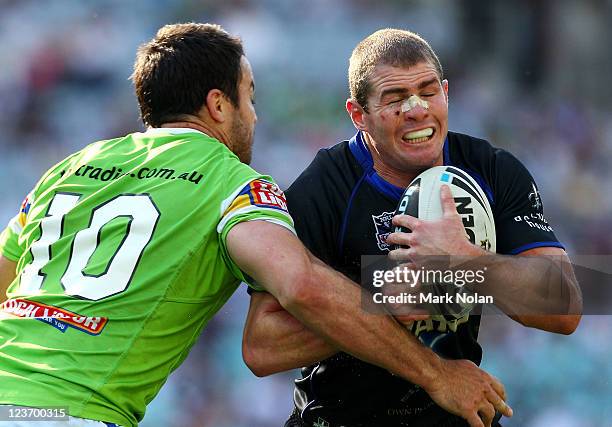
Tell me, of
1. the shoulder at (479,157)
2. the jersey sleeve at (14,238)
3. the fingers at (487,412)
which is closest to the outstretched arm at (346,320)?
the fingers at (487,412)

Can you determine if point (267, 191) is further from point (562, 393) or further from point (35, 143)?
point (35, 143)

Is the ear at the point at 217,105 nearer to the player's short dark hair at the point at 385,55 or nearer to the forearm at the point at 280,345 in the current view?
the player's short dark hair at the point at 385,55

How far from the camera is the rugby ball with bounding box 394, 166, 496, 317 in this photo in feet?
12.5

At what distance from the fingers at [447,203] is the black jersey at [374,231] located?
394mm

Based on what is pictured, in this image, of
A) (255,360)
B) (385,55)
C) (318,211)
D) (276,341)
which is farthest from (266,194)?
(385,55)

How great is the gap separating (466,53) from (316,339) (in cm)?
725

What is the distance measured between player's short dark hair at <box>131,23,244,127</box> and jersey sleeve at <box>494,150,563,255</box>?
4.09ft

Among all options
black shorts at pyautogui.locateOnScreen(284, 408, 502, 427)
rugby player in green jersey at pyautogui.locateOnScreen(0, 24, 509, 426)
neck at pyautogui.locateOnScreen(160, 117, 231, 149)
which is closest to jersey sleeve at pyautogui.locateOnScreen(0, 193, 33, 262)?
rugby player in green jersey at pyautogui.locateOnScreen(0, 24, 509, 426)

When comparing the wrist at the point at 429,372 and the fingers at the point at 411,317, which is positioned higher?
the fingers at the point at 411,317

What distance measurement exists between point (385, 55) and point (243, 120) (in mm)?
701

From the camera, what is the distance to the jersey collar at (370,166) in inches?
165

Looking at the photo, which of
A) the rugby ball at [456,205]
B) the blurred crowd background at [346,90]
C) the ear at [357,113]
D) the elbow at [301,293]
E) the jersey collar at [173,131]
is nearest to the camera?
the elbow at [301,293]

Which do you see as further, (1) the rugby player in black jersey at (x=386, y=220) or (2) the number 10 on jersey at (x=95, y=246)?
(1) the rugby player in black jersey at (x=386, y=220)

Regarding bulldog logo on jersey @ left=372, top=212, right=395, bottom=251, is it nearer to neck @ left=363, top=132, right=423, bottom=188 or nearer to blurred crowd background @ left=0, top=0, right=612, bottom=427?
neck @ left=363, top=132, right=423, bottom=188
